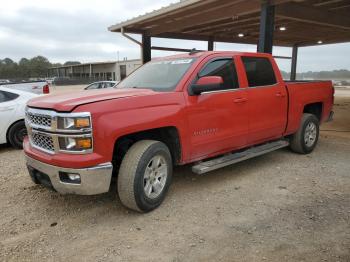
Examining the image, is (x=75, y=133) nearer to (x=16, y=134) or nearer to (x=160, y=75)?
(x=160, y=75)

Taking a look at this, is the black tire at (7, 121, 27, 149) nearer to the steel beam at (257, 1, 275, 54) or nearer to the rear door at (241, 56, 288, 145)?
the rear door at (241, 56, 288, 145)

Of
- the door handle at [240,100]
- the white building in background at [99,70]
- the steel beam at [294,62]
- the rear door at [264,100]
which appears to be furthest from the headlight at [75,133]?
the white building in background at [99,70]

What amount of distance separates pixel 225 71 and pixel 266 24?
164 inches

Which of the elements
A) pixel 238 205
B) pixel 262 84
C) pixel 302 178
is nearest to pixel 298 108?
pixel 262 84

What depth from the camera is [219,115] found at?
4.48 meters

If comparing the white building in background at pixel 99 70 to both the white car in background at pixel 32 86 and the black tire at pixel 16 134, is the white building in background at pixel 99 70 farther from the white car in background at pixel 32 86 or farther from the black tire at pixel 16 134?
the black tire at pixel 16 134

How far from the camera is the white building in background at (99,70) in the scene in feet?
142

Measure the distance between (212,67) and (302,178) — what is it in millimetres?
2280

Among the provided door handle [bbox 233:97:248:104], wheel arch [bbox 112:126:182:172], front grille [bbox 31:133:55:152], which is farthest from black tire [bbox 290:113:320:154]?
front grille [bbox 31:133:55:152]

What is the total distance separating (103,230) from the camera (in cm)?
352

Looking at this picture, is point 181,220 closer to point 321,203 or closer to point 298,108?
point 321,203

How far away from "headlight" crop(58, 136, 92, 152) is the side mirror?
154cm

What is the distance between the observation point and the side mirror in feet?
13.2

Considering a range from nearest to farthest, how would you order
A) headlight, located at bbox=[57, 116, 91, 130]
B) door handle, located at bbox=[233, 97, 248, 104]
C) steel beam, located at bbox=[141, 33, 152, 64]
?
headlight, located at bbox=[57, 116, 91, 130] → door handle, located at bbox=[233, 97, 248, 104] → steel beam, located at bbox=[141, 33, 152, 64]
